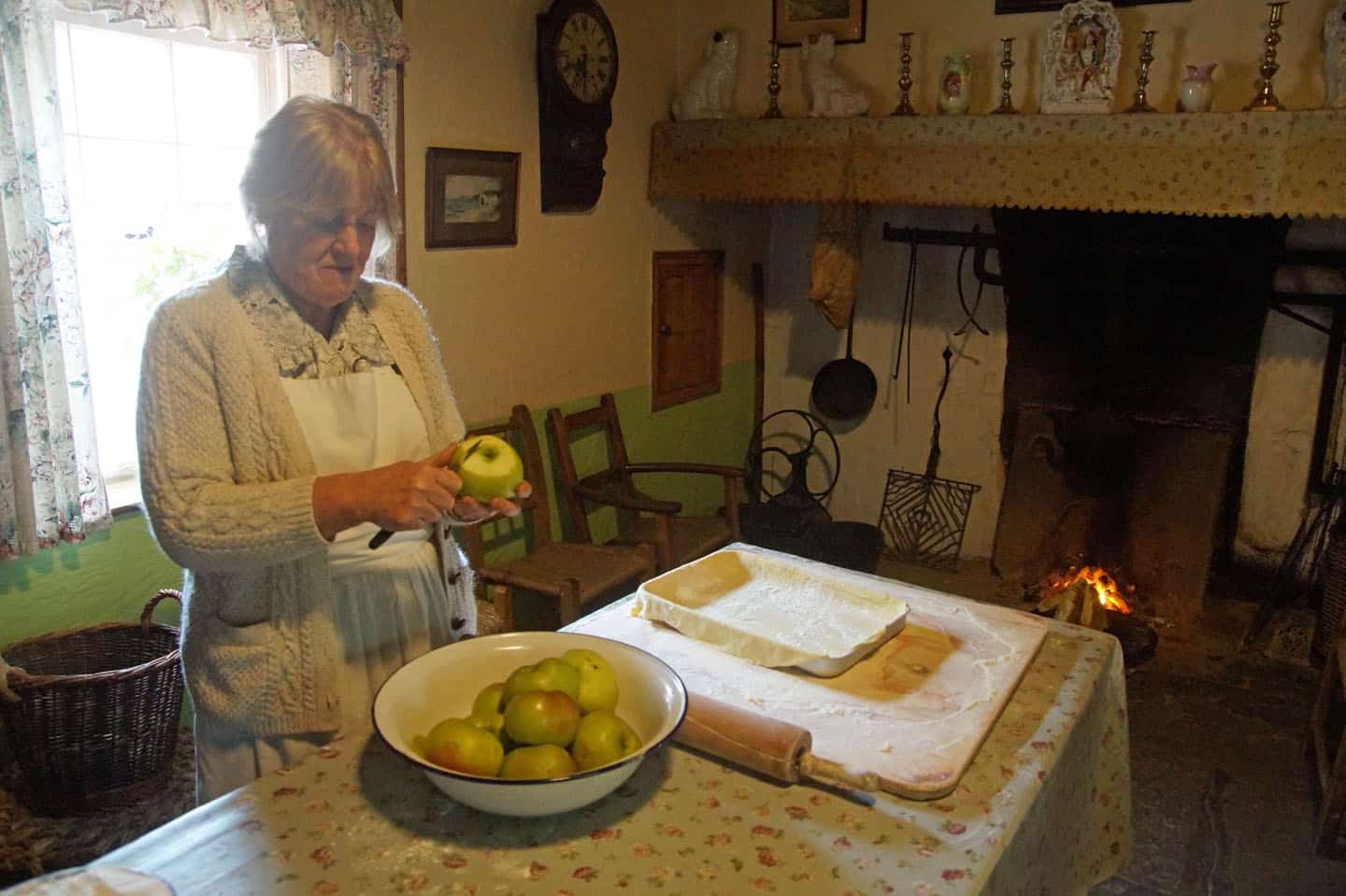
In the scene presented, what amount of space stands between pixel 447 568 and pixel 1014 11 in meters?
2.80

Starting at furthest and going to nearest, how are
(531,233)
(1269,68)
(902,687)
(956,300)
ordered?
(956,300) < (531,233) < (1269,68) < (902,687)

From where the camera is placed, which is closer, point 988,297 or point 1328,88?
point 1328,88

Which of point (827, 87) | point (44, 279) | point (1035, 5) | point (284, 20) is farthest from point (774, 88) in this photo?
point (44, 279)

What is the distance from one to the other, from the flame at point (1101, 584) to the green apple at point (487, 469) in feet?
8.61

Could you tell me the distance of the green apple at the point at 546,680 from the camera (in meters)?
1.04

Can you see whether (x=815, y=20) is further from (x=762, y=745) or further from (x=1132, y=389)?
(x=762, y=745)

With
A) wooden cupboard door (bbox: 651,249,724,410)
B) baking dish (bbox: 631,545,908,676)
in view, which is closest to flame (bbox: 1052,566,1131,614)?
wooden cupboard door (bbox: 651,249,724,410)

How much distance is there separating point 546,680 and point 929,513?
3.12m

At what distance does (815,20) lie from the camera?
361cm

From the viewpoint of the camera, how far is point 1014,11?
3273 mm

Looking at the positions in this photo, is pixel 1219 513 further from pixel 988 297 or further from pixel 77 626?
pixel 77 626

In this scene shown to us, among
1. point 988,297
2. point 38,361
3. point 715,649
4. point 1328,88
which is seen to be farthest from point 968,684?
point 988,297

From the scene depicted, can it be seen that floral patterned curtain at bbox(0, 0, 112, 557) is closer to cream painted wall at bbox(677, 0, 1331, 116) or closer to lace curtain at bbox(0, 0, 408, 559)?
lace curtain at bbox(0, 0, 408, 559)

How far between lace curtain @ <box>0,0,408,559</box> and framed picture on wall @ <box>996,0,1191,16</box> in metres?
2.22
